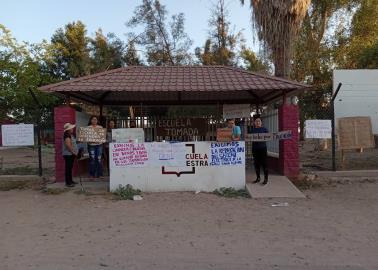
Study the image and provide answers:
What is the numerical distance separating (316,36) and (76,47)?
21.8 m

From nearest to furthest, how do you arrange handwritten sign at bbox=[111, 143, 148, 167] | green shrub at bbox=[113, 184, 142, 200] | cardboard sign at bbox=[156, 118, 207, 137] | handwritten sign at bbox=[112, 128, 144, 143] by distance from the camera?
1. green shrub at bbox=[113, 184, 142, 200]
2. handwritten sign at bbox=[111, 143, 148, 167]
3. handwritten sign at bbox=[112, 128, 144, 143]
4. cardboard sign at bbox=[156, 118, 207, 137]

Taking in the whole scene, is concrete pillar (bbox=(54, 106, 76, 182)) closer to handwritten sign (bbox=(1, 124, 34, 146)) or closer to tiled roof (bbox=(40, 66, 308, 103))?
tiled roof (bbox=(40, 66, 308, 103))

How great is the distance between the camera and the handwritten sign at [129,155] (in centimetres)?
1152

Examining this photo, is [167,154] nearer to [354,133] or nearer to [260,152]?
[260,152]

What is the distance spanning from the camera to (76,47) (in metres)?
43.6

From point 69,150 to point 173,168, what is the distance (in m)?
2.60

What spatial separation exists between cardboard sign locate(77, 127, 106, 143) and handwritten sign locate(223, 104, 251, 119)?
5130 mm

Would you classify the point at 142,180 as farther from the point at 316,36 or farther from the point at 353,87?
the point at 316,36

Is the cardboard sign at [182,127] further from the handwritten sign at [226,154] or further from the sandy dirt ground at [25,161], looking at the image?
the handwritten sign at [226,154]

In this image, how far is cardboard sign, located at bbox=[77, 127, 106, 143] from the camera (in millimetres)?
11954

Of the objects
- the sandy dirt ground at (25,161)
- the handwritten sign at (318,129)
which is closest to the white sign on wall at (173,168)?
the handwritten sign at (318,129)

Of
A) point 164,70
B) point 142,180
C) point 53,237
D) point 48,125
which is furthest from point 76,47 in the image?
point 53,237

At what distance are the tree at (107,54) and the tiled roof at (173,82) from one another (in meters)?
24.6

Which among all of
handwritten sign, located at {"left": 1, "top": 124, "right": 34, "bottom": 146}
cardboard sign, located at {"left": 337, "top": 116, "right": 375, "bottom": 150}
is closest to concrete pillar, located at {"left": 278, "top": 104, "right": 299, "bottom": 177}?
cardboard sign, located at {"left": 337, "top": 116, "right": 375, "bottom": 150}
